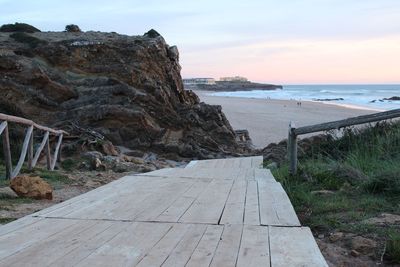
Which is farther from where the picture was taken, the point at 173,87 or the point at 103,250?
the point at 173,87

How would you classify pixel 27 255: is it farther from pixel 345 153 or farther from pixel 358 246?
pixel 345 153

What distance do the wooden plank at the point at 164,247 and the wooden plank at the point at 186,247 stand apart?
3 cm

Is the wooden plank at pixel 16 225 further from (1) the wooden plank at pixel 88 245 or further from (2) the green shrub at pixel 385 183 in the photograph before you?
(2) the green shrub at pixel 385 183

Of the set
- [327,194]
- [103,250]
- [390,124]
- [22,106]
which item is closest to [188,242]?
[103,250]

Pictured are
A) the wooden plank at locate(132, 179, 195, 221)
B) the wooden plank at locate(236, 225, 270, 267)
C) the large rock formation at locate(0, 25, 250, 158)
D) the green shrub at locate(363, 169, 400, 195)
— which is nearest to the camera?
the wooden plank at locate(236, 225, 270, 267)

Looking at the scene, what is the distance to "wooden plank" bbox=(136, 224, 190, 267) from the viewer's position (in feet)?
9.20

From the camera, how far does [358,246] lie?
4.29 meters

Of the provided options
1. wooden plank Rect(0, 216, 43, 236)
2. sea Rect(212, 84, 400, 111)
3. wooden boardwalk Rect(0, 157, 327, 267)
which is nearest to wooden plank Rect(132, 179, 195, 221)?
wooden boardwalk Rect(0, 157, 327, 267)

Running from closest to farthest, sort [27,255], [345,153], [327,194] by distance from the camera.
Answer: [27,255] → [327,194] → [345,153]

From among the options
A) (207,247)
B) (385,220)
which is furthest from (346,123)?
(207,247)

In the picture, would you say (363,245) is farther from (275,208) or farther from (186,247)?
(186,247)

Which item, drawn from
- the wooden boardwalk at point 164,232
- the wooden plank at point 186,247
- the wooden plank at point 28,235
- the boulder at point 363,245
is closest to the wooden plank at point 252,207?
the wooden boardwalk at point 164,232

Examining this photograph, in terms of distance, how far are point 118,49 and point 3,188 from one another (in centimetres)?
1395

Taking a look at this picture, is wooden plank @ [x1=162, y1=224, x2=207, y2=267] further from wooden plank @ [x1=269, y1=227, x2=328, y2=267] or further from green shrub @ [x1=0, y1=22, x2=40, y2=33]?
green shrub @ [x1=0, y1=22, x2=40, y2=33]
